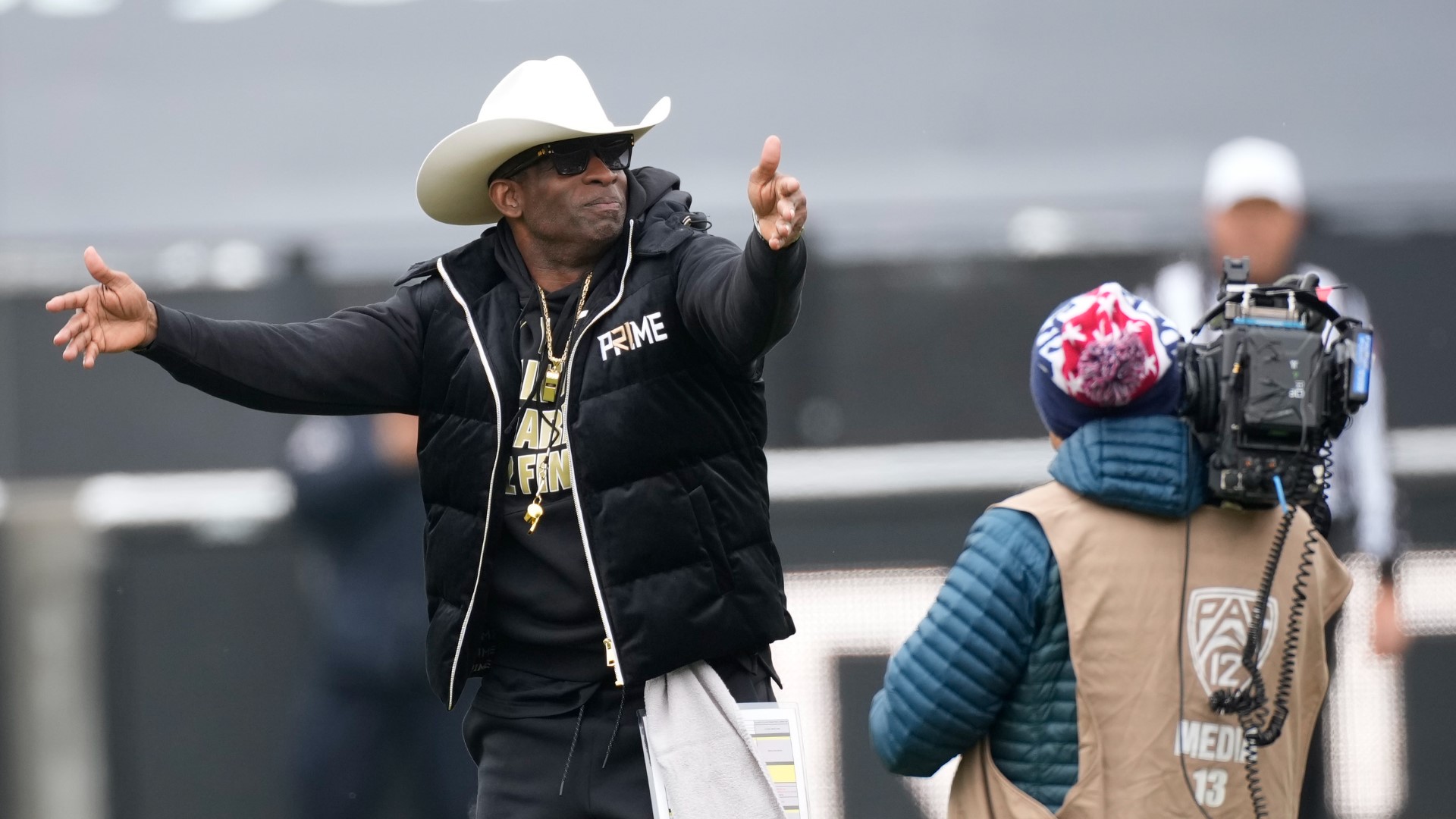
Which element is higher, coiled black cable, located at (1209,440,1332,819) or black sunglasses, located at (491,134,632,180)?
black sunglasses, located at (491,134,632,180)

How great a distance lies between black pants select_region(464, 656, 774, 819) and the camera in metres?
2.81

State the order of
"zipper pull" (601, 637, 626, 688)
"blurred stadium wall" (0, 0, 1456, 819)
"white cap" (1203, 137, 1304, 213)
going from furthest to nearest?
"blurred stadium wall" (0, 0, 1456, 819) < "white cap" (1203, 137, 1304, 213) < "zipper pull" (601, 637, 626, 688)

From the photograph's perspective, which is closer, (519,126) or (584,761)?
(584,761)

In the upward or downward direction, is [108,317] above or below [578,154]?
below

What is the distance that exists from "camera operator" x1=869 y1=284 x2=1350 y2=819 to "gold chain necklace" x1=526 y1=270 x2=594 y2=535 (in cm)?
71

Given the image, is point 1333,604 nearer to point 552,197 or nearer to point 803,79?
point 552,197

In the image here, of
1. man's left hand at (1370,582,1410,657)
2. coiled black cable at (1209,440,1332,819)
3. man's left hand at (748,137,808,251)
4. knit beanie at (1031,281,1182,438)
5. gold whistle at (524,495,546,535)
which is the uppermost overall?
man's left hand at (748,137,808,251)

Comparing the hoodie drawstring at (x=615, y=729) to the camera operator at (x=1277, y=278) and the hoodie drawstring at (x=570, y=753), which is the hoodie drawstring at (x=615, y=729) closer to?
the hoodie drawstring at (x=570, y=753)

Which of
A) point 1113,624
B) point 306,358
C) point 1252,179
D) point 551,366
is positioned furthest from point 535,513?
point 1252,179

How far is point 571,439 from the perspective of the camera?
2793mm

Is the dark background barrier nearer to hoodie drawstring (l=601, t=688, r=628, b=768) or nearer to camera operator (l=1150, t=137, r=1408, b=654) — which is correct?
camera operator (l=1150, t=137, r=1408, b=654)

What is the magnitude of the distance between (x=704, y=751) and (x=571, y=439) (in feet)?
1.83

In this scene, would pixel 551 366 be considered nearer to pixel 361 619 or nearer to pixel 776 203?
pixel 776 203

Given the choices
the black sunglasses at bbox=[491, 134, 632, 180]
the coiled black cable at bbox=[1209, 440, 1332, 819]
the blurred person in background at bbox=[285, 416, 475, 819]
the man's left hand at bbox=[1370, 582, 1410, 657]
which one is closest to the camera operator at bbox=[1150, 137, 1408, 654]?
the man's left hand at bbox=[1370, 582, 1410, 657]
